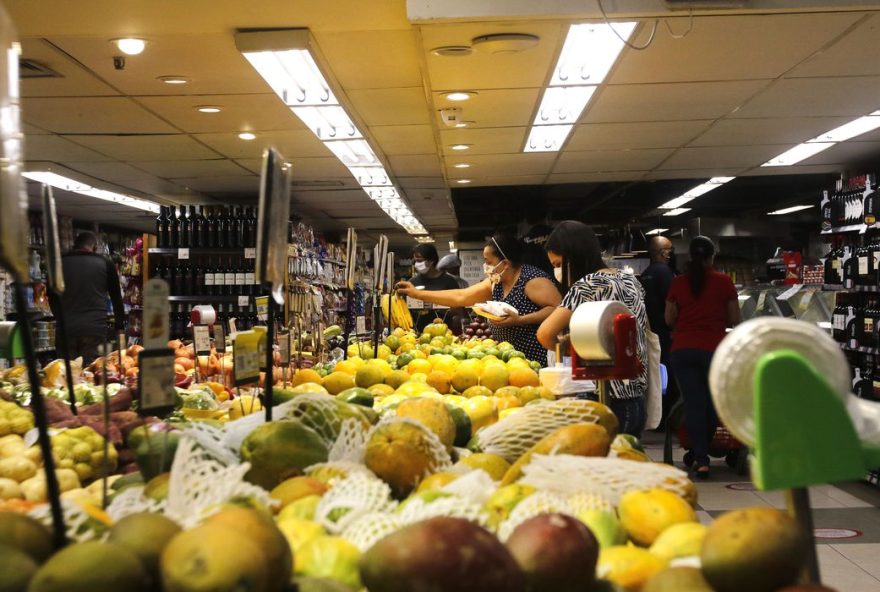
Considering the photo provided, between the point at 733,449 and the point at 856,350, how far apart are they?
228cm

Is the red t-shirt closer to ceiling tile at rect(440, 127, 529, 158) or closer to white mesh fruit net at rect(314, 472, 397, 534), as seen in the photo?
ceiling tile at rect(440, 127, 529, 158)

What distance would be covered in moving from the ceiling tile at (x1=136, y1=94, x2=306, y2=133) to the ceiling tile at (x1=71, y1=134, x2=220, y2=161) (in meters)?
0.48

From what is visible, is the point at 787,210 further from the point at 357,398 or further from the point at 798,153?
the point at 357,398

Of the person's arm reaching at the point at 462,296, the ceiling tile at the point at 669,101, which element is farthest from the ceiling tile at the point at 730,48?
the person's arm reaching at the point at 462,296

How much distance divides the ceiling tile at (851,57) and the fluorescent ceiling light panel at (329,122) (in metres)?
2.98

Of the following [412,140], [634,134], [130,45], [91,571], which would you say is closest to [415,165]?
[412,140]

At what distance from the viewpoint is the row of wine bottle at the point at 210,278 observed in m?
9.57

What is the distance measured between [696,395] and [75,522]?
5584 millimetres

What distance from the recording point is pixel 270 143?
7.21 metres

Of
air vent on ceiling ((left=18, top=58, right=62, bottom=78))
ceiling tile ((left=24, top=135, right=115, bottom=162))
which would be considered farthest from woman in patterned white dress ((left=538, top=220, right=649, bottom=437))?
ceiling tile ((left=24, top=135, right=115, bottom=162))

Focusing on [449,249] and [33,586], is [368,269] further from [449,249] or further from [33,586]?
[33,586]

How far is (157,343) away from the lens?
1.46 m

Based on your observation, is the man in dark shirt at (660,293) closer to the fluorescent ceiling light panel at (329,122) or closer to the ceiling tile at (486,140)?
the ceiling tile at (486,140)

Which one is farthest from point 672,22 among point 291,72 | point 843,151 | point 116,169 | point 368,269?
point 368,269
